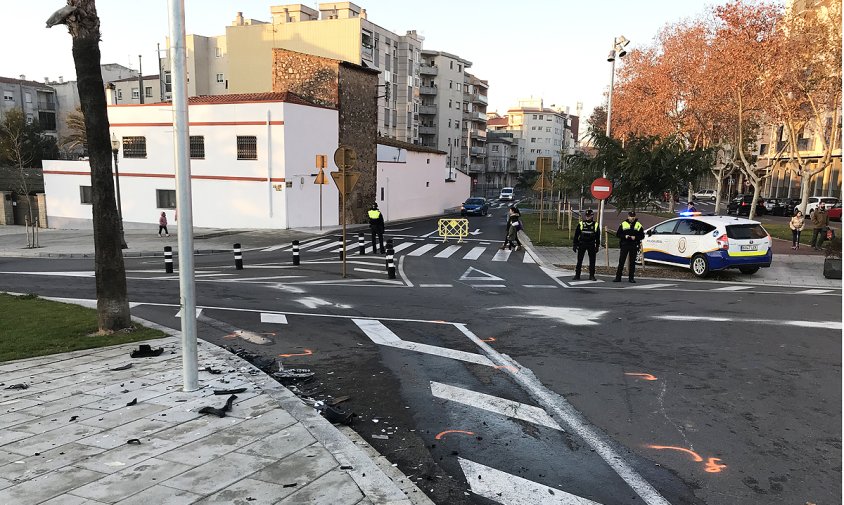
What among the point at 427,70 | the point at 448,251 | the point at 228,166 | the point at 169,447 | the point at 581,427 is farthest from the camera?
the point at 427,70

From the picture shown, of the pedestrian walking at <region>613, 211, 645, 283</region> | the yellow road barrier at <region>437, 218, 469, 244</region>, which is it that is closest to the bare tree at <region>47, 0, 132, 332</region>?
the pedestrian walking at <region>613, 211, 645, 283</region>

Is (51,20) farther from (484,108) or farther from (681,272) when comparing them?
(484,108)

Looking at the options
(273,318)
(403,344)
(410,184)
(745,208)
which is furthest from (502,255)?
(745,208)

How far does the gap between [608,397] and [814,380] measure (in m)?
2.76

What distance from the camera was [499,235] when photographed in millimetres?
29766

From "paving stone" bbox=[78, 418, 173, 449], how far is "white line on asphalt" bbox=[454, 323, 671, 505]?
3875mm

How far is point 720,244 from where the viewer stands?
15.0m

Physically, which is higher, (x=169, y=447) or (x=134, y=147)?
(x=134, y=147)

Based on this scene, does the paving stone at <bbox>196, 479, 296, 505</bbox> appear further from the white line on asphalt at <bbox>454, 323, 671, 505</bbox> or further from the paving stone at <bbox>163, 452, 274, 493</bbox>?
the white line on asphalt at <bbox>454, 323, 671, 505</bbox>

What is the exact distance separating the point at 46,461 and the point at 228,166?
88.6 feet

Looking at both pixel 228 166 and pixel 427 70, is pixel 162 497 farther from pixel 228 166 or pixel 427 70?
pixel 427 70

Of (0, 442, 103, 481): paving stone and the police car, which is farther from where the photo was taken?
the police car

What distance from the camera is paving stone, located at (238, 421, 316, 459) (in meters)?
4.64

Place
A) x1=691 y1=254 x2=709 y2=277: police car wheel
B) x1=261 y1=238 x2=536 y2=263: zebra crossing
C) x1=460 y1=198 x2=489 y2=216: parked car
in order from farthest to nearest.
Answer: x1=460 y1=198 x2=489 y2=216: parked car < x1=261 y1=238 x2=536 y2=263: zebra crossing < x1=691 y1=254 x2=709 y2=277: police car wheel
